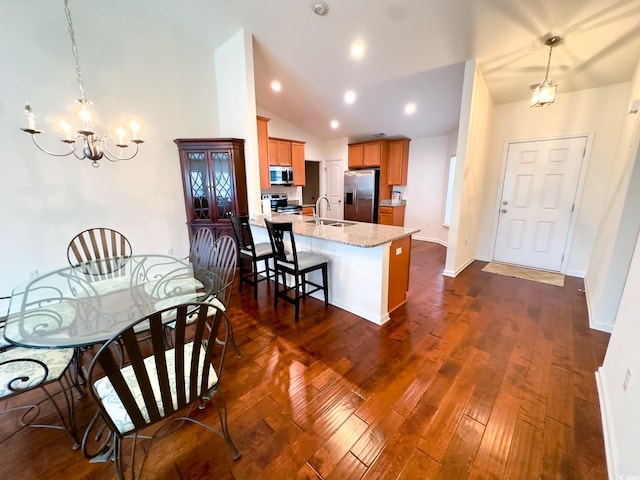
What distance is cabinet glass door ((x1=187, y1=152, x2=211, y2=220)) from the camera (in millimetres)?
3688

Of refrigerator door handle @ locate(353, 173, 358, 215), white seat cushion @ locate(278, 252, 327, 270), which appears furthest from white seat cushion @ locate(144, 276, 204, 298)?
refrigerator door handle @ locate(353, 173, 358, 215)

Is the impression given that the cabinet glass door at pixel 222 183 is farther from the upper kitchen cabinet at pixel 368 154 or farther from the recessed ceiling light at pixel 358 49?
the upper kitchen cabinet at pixel 368 154

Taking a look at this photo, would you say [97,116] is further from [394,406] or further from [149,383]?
[394,406]

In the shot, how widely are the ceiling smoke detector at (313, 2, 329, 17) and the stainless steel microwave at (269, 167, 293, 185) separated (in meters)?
2.93

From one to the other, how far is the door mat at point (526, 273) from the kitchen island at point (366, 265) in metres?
2.05

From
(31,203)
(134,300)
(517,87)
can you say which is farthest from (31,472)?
(517,87)

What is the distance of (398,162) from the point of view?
5.80m

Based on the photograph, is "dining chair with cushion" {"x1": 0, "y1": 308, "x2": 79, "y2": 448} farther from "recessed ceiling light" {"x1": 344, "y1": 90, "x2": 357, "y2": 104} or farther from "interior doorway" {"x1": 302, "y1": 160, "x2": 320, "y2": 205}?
"interior doorway" {"x1": 302, "y1": 160, "x2": 320, "y2": 205}

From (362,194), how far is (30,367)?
5580mm

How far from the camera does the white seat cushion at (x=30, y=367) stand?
1.22m

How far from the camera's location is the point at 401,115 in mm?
4629

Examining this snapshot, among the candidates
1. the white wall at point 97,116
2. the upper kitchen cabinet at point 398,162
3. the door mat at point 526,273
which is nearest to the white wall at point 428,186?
the upper kitchen cabinet at point 398,162

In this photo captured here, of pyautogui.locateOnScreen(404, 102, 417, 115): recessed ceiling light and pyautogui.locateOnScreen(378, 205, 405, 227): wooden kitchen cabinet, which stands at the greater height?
pyautogui.locateOnScreen(404, 102, 417, 115): recessed ceiling light

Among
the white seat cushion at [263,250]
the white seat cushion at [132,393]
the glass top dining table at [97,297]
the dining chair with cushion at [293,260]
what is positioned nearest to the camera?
→ the white seat cushion at [132,393]
